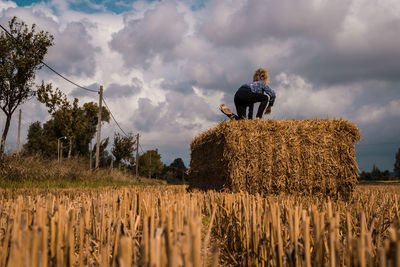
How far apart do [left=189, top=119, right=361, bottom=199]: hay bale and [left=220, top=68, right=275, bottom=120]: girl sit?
0.83 meters

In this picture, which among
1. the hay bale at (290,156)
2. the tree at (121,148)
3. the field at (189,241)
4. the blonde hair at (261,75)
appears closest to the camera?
the field at (189,241)

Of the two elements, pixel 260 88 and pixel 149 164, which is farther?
pixel 149 164

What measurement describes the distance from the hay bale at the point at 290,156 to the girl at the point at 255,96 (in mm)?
827

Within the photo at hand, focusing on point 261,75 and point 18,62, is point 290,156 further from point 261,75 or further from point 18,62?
point 18,62

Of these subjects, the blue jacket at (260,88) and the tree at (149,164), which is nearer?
the blue jacket at (260,88)

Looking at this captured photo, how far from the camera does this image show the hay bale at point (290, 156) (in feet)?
17.0

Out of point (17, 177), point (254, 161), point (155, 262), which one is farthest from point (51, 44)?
point (155, 262)

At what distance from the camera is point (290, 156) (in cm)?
530

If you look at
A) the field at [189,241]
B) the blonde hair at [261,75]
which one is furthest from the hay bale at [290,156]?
the field at [189,241]

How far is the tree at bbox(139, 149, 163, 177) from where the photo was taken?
155 ft

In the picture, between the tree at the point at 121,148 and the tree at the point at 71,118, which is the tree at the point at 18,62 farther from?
the tree at the point at 121,148

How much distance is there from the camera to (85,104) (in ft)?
129

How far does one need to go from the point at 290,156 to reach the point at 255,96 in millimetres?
1645

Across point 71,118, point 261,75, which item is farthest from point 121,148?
point 261,75
